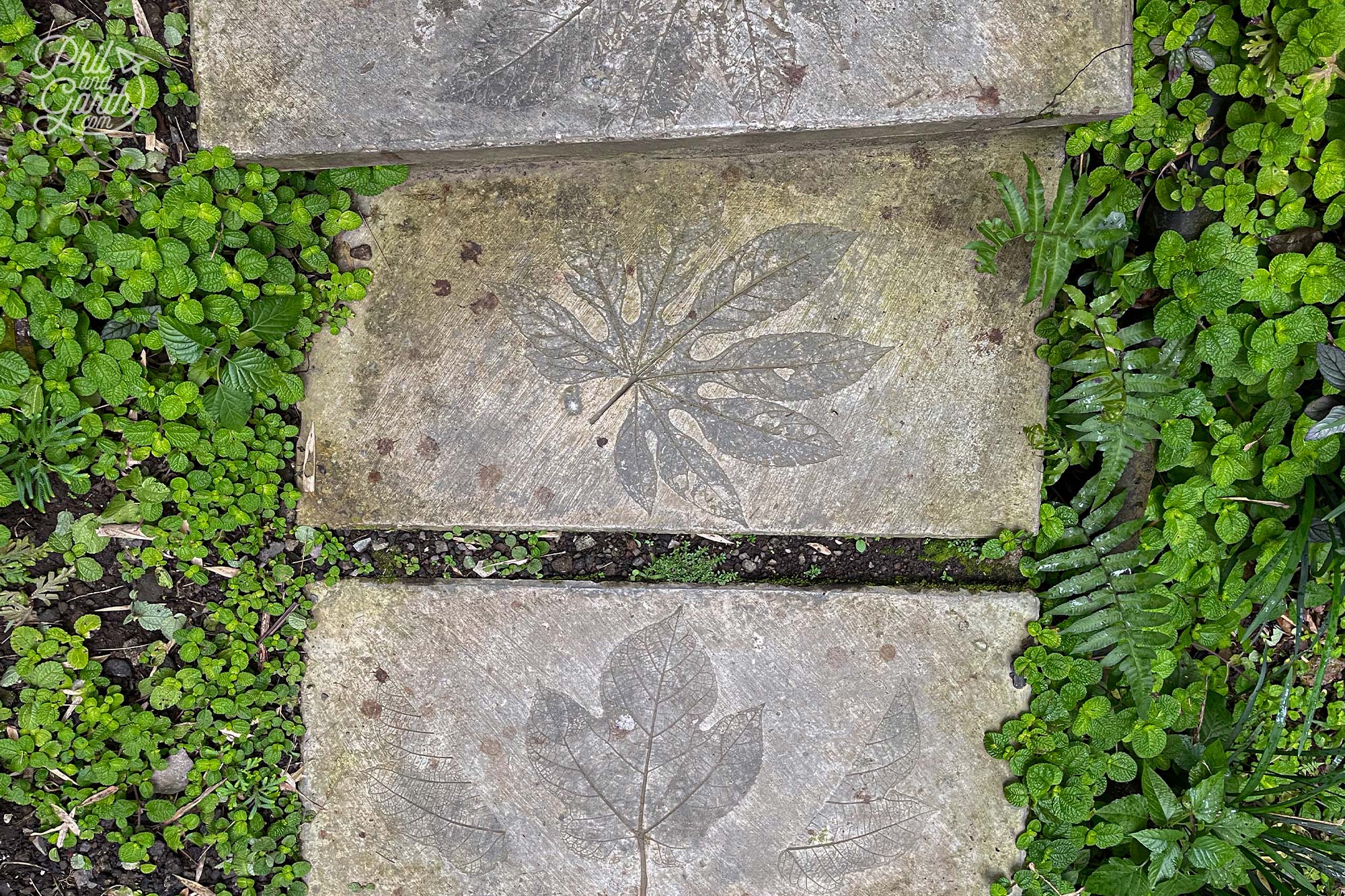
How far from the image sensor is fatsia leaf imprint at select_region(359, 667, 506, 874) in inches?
75.9

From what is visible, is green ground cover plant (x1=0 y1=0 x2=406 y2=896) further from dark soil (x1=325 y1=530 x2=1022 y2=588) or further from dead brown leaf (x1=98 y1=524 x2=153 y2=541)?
dark soil (x1=325 y1=530 x2=1022 y2=588)

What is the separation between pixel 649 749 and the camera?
6.24ft

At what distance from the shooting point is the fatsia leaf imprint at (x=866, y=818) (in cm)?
188

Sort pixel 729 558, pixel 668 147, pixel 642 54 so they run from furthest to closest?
pixel 729 558
pixel 668 147
pixel 642 54

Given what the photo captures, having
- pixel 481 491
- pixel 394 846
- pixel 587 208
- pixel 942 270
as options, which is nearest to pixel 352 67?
pixel 587 208

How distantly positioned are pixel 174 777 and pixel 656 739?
128 cm

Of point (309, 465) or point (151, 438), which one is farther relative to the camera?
point (309, 465)

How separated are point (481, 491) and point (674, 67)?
3.68ft

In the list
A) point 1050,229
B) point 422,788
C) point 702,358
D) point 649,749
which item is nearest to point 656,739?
point 649,749

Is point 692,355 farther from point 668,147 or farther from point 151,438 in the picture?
point 151,438

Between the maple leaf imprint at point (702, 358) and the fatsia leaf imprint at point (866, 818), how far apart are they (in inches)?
28.3

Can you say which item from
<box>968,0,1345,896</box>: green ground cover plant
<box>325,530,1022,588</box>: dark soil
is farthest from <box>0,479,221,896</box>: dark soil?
<box>968,0,1345,896</box>: green ground cover plant

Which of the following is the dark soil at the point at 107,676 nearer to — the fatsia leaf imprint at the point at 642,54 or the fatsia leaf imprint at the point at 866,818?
the fatsia leaf imprint at the point at 642,54

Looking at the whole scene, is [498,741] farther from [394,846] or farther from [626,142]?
[626,142]
